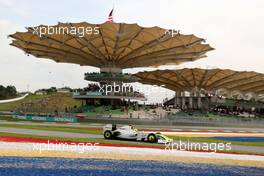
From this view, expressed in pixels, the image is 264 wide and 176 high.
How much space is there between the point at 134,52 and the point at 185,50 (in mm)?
10947

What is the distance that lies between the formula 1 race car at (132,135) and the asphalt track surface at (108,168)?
9832 millimetres

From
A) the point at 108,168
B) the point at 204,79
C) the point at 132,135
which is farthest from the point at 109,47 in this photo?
the point at 108,168

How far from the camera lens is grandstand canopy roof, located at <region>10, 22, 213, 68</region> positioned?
78562 mm

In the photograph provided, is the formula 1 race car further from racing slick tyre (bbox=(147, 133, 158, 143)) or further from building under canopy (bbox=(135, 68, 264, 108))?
building under canopy (bbox=(135, 68, 264, 108))

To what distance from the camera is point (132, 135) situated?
34375 millimetres

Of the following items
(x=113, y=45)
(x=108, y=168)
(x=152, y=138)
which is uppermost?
(x=113, y=45)

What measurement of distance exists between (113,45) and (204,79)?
99.0 ft

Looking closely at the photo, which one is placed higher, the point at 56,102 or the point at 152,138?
the point at 56,102

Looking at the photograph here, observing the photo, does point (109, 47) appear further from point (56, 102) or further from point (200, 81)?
point (56, 102)

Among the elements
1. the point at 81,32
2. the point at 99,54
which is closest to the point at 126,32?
the point at 81,32

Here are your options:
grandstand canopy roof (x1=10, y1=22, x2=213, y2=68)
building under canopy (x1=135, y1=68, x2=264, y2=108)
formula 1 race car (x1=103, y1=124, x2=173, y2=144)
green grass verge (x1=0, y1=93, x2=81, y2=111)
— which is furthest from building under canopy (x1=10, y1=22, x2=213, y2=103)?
formula 1 race car (x1=103, y1=124, x2=173, y2=144)

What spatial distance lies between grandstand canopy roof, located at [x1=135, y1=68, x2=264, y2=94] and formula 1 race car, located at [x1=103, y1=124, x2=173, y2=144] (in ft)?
217

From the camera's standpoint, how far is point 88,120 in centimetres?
7294

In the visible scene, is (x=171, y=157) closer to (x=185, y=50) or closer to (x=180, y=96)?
(x=185, y=50)
